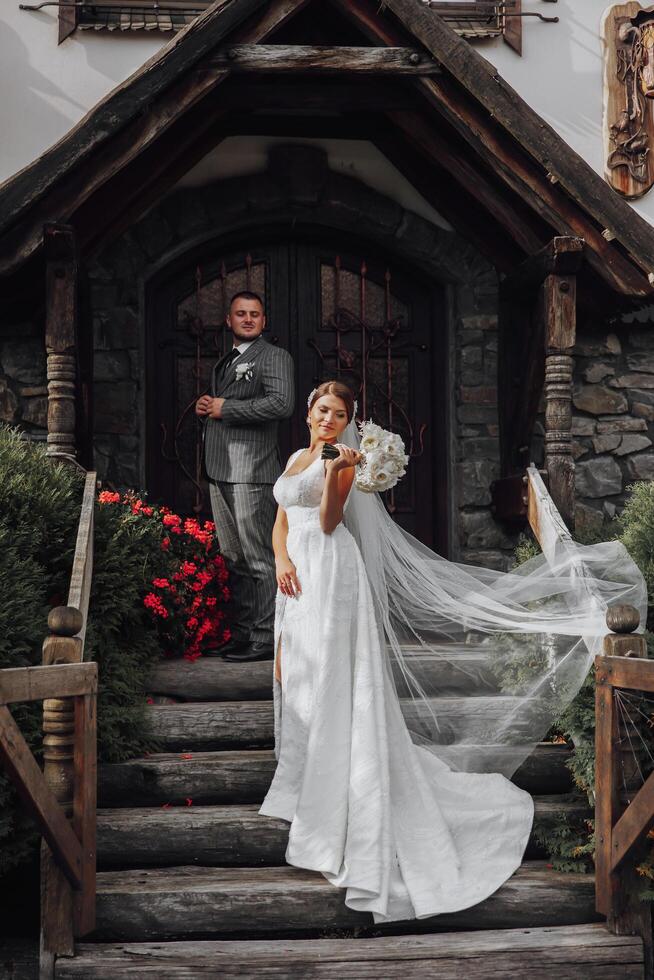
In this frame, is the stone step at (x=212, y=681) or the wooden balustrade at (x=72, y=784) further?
the stone step at (x=212, y=681)

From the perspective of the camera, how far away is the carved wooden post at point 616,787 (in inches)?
163

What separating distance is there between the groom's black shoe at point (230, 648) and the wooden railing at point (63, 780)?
67.7 inches

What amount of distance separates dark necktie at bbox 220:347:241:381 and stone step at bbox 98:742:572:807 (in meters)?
2.33

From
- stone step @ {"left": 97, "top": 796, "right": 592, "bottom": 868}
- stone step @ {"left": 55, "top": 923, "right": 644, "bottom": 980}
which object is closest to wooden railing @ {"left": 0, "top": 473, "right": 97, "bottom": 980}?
A: stone step @ {"left": 55, "top": 923, "right": 644, "bottom": 980}

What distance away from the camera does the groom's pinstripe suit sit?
19.4 ft

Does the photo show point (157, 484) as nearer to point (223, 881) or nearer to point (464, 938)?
point (223, 881)

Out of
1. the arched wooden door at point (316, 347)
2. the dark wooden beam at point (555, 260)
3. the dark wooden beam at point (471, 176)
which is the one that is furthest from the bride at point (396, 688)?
the arched wooden door at point (316, 347)

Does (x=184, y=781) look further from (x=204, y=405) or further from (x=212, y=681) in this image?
(x=204, y=405)

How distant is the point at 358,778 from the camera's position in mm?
4301

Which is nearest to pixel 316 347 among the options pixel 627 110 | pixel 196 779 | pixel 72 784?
pixel 627 110

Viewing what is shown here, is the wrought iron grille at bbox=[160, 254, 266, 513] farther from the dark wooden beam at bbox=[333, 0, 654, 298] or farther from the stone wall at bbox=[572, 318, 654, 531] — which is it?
the stone wall at bbox=[572, 318, 654, 531]

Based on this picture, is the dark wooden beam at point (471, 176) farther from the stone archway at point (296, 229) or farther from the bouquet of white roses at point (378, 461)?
the bouquet of white roses at point (378, 461)

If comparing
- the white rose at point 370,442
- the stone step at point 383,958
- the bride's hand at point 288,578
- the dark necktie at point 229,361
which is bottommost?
the stone step at point 383,958

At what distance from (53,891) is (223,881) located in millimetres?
683
